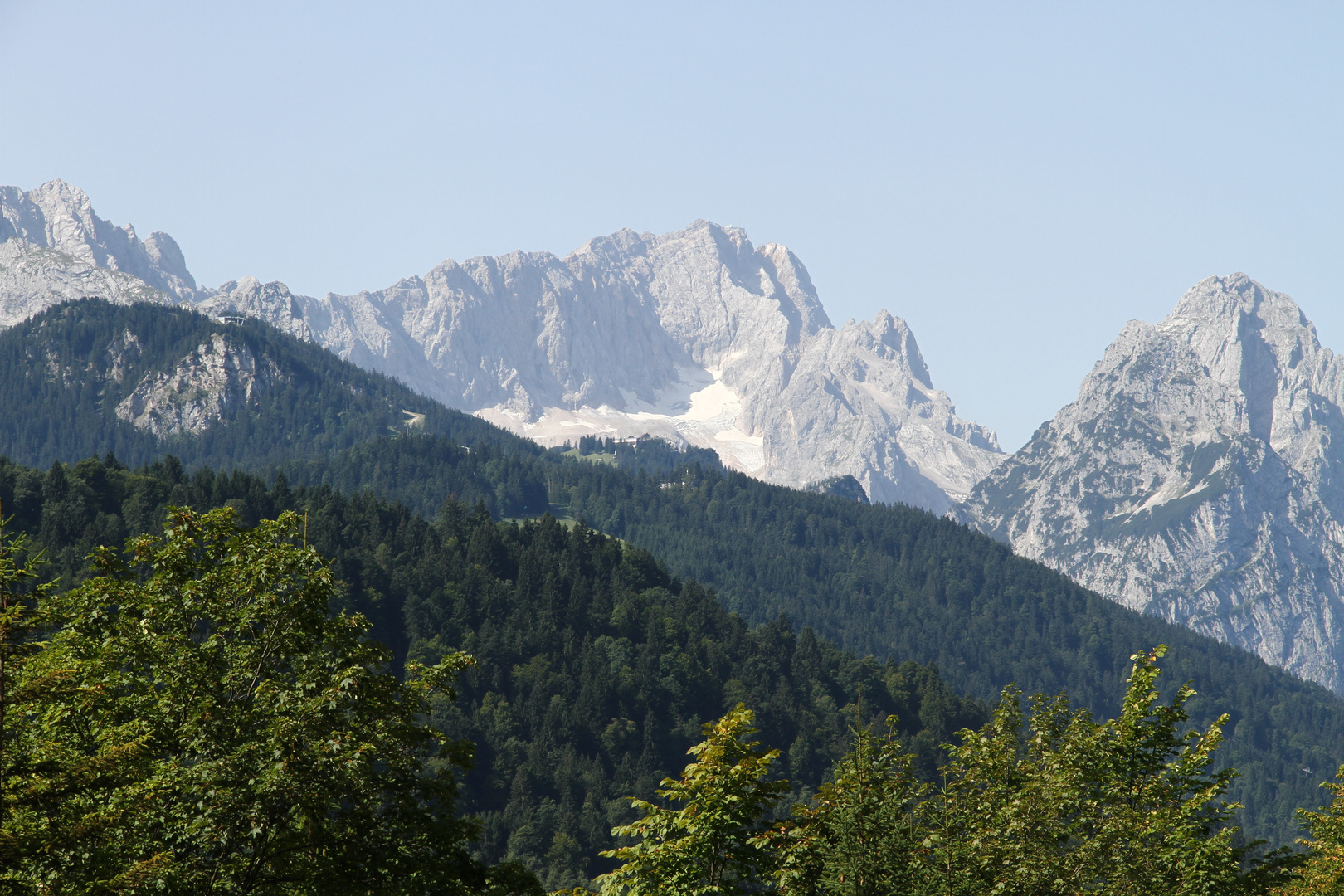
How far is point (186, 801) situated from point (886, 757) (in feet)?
79.3

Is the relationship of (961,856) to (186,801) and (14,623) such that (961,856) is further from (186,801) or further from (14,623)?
(14,623)

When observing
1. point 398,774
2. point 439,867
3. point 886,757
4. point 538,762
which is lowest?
point 538,762

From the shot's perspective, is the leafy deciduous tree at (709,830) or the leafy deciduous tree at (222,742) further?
the leafy deciduous tree at (709,830)

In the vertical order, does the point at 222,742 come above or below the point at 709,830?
below

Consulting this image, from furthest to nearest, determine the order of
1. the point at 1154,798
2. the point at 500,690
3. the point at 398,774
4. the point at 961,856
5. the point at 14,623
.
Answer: the point at 500,690
the point at 1154,798
the point at 961,856
the point at 398,774
the point at 14,623

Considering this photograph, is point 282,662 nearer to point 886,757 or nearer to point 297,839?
point 297,839

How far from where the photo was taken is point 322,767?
88.3 feet

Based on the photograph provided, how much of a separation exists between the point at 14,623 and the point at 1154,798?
39669 millimetres

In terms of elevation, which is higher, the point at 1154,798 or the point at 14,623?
the point at 1154,798

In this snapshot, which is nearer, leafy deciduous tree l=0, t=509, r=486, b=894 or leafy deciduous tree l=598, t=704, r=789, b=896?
leafy deciduous tree l=0, t=509, r=486, b=894

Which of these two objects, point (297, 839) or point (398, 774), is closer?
point (297, 839)

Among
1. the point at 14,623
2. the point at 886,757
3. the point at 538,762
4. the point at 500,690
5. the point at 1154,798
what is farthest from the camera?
the point at 500,690

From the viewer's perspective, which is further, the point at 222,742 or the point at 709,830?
the point at 709,830

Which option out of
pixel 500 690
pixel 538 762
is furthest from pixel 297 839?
pixel 500 690
